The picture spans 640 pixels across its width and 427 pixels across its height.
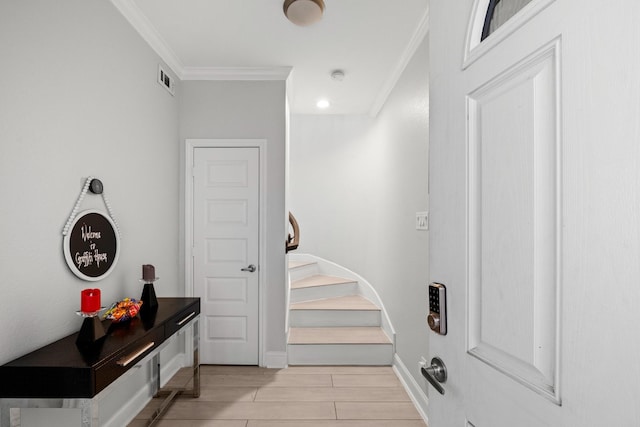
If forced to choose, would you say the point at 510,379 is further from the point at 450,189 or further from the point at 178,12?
the point at 178,12

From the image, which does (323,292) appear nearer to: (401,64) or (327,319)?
(327,319)

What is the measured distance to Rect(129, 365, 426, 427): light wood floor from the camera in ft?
7.67

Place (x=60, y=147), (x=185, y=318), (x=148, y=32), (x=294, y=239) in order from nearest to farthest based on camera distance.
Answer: (x=60, y=147), (x=185, y=318), (x=148, y=32), (x=294, y=239)

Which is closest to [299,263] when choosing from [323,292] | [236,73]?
[323,292]

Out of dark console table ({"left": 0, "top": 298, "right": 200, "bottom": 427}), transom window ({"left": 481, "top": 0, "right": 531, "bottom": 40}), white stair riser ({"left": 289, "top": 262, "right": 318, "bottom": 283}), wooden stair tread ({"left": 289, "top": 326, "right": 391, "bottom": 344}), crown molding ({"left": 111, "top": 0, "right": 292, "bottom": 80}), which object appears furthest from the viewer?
white stair riser ({"left": 289, "top": 262, "right": 318, "bottom": 283})

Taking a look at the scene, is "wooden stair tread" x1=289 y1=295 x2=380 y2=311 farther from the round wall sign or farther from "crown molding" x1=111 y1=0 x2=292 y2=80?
"crown molding" x1=111 y1=0 x2=292 y2=80

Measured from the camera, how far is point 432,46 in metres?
0.96

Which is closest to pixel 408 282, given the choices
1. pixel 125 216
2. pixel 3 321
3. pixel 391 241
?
pixel 391 241

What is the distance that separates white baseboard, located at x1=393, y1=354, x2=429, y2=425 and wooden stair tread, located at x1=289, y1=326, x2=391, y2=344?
0.84 ft

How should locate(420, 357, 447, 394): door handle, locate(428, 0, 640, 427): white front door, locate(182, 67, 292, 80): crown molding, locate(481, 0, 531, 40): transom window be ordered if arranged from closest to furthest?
locate(428, 0, 640, 427): white front door < locate(481, 0, 531, 40): transom window < locate(420, 357, 447, 394): door handle < locate(182, 67, 292, 80): crown molding

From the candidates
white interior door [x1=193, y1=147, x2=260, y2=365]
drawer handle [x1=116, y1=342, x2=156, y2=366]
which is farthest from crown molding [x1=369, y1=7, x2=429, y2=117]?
drawer handle [x1=116, y1=342, x2=156, y2=366]

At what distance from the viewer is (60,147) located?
1.71 meters

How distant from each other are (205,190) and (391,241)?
179 centimetres

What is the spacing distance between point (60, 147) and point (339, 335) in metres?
2.70
